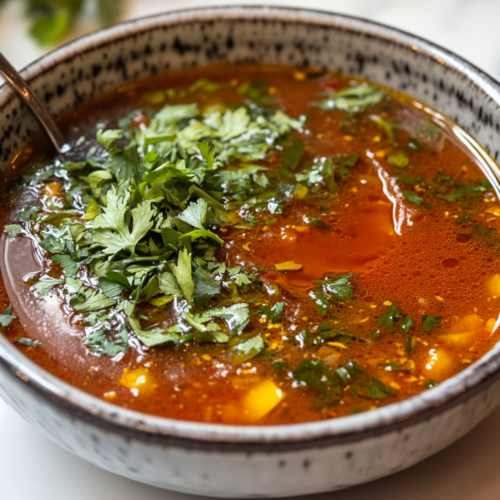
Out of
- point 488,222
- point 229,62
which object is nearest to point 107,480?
point 488,222

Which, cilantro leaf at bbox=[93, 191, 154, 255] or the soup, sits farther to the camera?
→ cilantro leaf at bbox=[93, 191, 154, 255]

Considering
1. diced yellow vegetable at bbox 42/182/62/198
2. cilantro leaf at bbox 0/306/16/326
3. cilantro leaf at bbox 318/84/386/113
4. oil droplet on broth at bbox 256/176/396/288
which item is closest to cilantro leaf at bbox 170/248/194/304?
oil droplet on broth at bbox 256/176/396/288

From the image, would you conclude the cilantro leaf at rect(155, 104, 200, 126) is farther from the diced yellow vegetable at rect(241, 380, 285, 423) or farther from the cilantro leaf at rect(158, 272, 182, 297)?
the diced yellow vegetable at rect(241, 380, 285, 423)

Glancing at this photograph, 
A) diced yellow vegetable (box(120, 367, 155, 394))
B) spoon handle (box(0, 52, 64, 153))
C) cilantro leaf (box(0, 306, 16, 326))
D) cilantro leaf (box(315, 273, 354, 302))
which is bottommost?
diced yellow vegetable (box(120, 367, 155, 394))

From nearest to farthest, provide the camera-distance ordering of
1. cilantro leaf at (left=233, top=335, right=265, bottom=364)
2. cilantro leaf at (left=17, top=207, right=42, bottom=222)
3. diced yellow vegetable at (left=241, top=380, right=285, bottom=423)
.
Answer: diced yellow vegetable at (left=241, top=380, right=285, bottom=423) → cilantro leaf at (left=233, top=335, right=265, bottom=364) → cilantro leaf at (left=17, top=207, right=42, bottom=222)

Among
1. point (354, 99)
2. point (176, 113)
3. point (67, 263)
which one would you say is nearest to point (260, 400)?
point (67, 263)

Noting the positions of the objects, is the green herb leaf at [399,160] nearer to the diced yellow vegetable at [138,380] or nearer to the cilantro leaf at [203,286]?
the cilantro leaf at [203,286]
